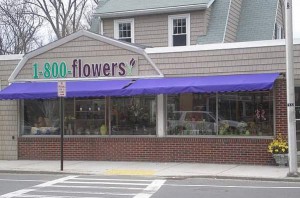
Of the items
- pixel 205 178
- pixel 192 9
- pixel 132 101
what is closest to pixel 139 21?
pixel 192 9

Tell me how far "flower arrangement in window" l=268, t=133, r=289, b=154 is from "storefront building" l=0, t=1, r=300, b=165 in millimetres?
256

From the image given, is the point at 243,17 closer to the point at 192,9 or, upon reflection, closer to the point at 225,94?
the point at 192,9

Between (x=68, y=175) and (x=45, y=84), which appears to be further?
(x=45, y=84)

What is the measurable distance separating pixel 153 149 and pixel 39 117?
4.83 meters

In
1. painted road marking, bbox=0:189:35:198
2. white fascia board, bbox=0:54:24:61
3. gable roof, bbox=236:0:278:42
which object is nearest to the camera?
painted road marking, bbox=0:189:35:198

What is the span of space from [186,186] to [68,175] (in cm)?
424

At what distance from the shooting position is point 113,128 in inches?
728

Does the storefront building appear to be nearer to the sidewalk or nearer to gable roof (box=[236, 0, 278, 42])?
the sidewalk

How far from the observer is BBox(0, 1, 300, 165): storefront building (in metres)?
16.4

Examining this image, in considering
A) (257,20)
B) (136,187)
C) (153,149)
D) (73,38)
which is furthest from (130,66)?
(257,20)

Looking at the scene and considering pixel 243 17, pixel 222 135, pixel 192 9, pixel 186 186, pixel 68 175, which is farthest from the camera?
pixel 243 17

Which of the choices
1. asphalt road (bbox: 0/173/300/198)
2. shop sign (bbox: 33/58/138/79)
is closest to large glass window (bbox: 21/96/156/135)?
shop sign (bbox: 33/58/138/79)

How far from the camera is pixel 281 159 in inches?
616

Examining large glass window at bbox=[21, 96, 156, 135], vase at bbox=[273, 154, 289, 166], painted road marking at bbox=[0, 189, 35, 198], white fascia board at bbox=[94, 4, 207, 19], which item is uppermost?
white fascia board at bbox=[94, 4, 207, 19]
